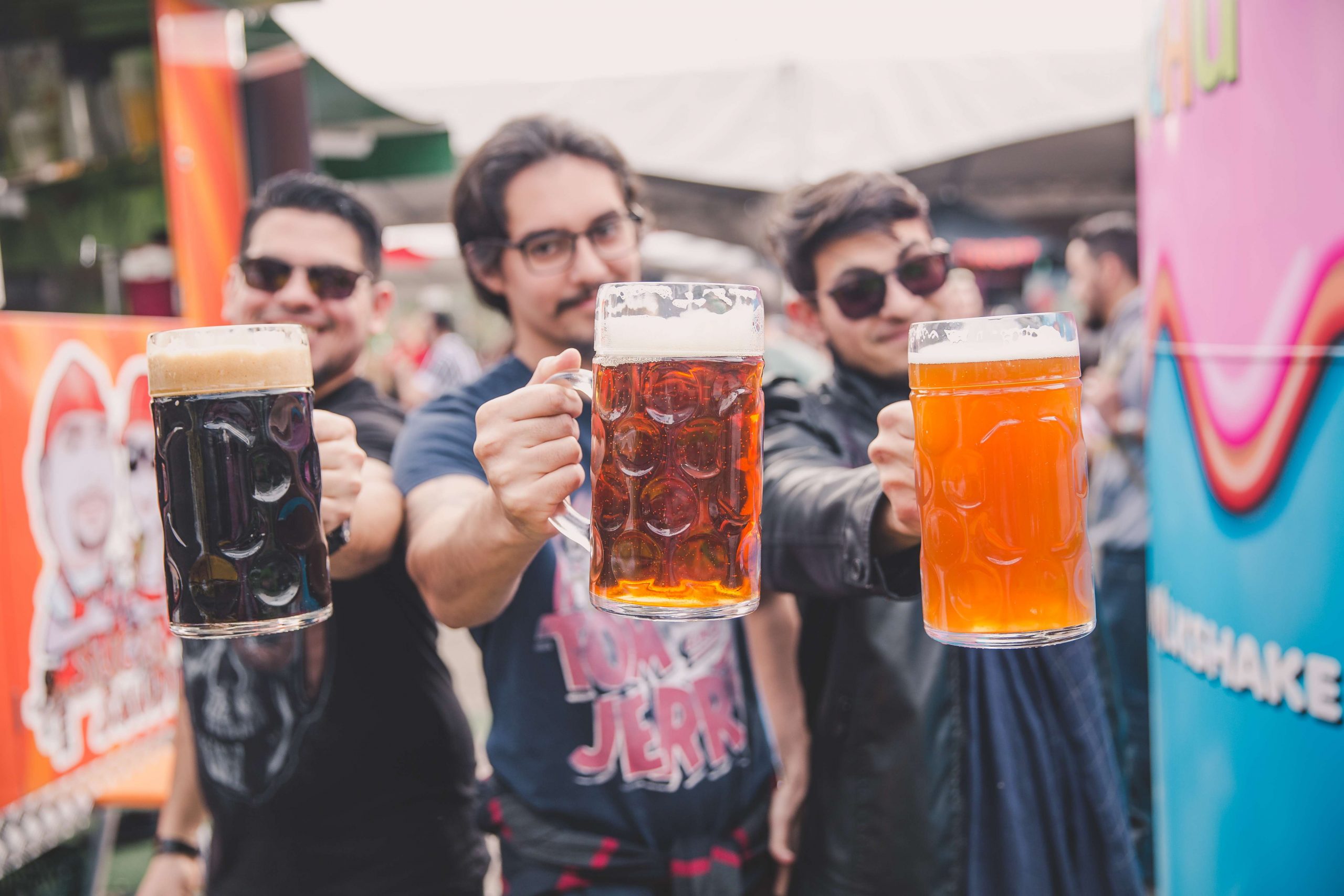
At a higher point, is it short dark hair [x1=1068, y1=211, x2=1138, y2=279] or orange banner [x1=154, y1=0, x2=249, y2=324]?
orange banner [x1=154, y1=0, x2=249, y2=324]

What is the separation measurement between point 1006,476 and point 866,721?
2.09 ft

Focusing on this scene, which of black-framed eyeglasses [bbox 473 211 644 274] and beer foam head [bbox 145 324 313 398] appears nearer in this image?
beer foam head [bbox 145 324 313 398]

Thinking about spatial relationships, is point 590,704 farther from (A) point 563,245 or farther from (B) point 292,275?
(B) point 292,275

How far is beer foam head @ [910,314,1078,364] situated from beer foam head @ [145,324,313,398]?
0.72 metres

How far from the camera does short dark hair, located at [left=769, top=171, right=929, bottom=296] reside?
1.70m

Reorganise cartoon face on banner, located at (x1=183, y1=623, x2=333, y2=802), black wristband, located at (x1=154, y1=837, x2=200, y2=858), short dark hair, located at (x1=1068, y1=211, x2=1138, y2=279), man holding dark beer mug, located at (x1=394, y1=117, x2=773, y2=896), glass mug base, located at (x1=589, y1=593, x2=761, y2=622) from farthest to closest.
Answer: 1. short dark hair, located at (x1=1068, y1=211, x2=1138, y2=279)
2. black wristband, located at (x1=154, y1=837, x2=200, y2=858)
3. cartoon face on banner, located at (x1=183, y1=623, x2=333, y2=802)
4. man holding dark beer mug, located at (x1=394, y1=117, x2=773, y2=896)
5. glass mug base, located at (x1=589, y1=593, x2=761, y2=622)

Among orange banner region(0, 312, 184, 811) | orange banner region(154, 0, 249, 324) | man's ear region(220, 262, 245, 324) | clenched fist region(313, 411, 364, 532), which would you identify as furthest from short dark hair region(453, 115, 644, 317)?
orange banner region(154, 0, 249, 324)

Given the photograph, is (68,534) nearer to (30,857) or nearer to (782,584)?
(30,857)

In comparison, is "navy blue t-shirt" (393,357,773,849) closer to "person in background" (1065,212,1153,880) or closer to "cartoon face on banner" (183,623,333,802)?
"cartoon face on banner" (183,623,333,802)

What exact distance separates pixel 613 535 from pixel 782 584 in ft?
1.57

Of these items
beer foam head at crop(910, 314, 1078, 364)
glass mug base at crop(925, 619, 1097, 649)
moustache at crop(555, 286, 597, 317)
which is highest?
moustache at crop(555, 286, 597, 317)

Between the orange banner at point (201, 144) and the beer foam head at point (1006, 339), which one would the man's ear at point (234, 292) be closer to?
the beer foam head at point (1006, 339)

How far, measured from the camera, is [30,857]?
295 centimetres

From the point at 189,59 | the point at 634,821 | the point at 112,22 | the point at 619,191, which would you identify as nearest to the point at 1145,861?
the point at 634,821
